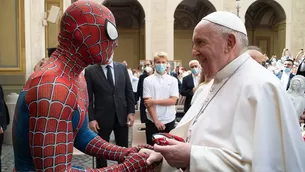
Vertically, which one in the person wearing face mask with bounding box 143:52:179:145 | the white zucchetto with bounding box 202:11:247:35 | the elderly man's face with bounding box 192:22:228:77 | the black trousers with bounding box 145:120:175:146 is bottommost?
the black trousers with bounding box 145:120:175:146

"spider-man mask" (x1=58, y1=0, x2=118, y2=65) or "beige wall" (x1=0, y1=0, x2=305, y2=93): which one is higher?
"beige wall" (x1=0, y1=0, x2=305, y2=93)

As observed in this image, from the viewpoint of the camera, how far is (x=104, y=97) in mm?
4512

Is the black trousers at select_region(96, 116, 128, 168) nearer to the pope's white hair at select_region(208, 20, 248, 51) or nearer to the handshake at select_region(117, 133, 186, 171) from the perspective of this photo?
the handshake at select_region(117, 133, 186, 171)

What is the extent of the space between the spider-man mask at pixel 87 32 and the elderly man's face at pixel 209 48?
1.52ft

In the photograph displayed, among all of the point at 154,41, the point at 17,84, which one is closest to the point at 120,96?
the point at 17,84

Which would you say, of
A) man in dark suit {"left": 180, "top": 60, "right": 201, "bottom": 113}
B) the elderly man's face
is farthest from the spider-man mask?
man in dark suit {"left": 180, "top": 60, "right": 201, "bottom": 113}

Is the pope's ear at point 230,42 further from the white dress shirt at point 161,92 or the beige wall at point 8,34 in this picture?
the beige wall at point 8,34

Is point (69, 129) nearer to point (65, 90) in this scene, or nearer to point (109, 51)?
point (65, 90)

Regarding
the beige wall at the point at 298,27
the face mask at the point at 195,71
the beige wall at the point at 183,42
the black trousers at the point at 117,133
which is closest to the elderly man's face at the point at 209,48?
the black trousers at the point at 117,133

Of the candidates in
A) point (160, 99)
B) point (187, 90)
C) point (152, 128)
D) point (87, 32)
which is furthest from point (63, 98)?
point (187, 90)

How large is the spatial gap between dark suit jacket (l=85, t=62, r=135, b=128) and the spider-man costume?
2770mm

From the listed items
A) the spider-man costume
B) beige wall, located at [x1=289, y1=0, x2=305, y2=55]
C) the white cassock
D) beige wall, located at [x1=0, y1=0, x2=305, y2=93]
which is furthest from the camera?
beige wall, located at [x1=289, y1=0, x2=305, y2=55]

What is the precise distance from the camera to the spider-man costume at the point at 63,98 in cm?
141

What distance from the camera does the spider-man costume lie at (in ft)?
4.64
